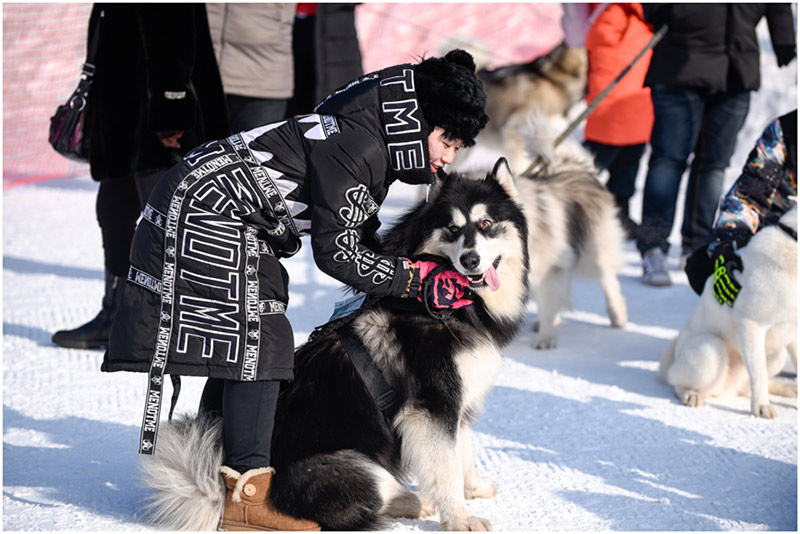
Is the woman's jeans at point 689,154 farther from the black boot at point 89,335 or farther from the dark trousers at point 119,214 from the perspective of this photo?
the black boot at point 89,335

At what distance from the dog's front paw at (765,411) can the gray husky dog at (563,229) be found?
1067 millimetres

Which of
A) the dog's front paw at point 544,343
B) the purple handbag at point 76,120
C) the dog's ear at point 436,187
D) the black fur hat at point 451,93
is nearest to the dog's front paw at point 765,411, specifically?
the dog's front paw at point 544,343

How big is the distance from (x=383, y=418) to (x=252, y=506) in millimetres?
403

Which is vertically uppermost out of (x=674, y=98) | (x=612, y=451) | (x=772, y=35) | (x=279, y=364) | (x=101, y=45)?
(x=772, y=35)

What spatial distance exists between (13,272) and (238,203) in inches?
125

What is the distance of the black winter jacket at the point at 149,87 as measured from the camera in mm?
2707

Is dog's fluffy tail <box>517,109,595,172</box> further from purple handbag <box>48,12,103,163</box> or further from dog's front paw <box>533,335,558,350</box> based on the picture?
purple handbag <box>48,12,103,163</box>

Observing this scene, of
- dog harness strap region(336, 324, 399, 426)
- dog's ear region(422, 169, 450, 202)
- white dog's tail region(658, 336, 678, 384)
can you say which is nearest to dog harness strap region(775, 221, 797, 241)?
white dog's tail region(658, 336, 678, 384)

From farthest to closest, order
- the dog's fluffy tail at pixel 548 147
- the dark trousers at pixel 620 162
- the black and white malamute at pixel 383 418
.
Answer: the dark trousers at pixel 620 162 < the dog's fluffy tail at pixel 548 147 < the black and white malamute at pixel 383 418

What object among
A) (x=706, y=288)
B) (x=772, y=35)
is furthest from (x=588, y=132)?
(x=706, y=288)

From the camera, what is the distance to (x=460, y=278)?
6.89 ft

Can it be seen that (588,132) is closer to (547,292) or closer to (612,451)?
(547,292)

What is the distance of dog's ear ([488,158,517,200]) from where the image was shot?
93.1 inches

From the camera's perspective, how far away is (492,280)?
215 centimetres
